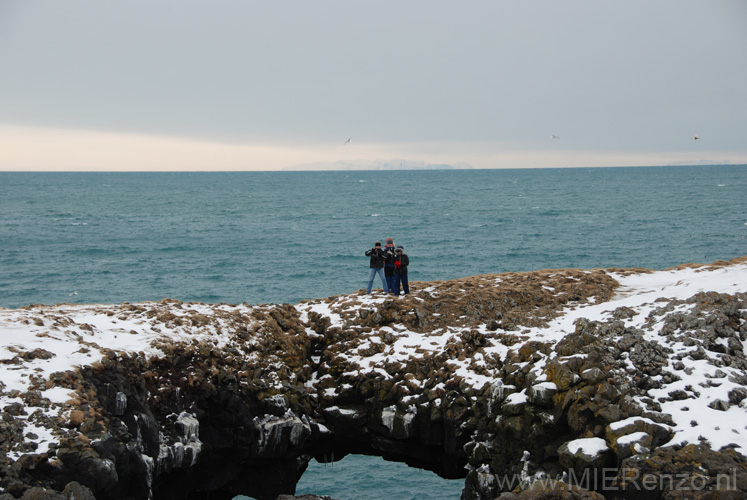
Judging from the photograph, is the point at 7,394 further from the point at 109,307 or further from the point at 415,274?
the point at 415,274

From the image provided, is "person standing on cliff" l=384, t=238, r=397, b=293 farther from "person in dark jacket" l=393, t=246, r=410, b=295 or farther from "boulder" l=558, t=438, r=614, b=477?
"boulder" l=558, t=438, r=614, b=477

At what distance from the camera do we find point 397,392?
25047 mm

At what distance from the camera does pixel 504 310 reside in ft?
93.3

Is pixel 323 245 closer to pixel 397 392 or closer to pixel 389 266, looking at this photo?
pixel 389 266

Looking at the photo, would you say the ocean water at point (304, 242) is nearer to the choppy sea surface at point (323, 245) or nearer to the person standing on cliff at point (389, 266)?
the choppy sea surface at point (323, 245)

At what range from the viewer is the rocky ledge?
17.9 metres

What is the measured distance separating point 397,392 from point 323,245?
70218 mm

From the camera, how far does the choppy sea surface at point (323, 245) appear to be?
62.8 meters

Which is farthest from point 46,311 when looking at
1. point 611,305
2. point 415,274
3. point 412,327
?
point 415,274

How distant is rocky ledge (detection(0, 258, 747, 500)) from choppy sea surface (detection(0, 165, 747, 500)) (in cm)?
617

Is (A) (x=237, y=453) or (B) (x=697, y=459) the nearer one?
(B) (x=697, y=459)

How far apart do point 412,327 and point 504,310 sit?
415 cm

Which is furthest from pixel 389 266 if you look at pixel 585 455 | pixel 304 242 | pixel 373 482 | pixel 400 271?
pixel 304 242

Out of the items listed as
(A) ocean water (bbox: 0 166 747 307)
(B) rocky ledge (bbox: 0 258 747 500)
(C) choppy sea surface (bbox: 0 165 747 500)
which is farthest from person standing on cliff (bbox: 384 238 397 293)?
(A) ocean water (bbox: 0 166 747 307)
